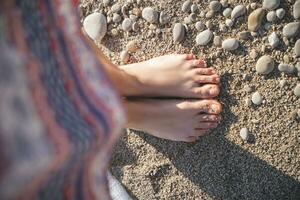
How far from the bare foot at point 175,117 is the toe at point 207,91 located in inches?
0.8

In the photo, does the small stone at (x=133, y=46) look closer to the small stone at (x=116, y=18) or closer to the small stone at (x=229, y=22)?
Answer: the small stone at (x=116, y=18)

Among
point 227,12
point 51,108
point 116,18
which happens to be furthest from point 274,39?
point 51,108

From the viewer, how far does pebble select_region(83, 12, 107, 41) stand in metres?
1.38

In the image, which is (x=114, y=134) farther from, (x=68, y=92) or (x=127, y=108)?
(x=127, y=108)

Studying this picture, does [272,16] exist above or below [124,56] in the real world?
above

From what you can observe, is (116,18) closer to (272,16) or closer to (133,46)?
(133,46)

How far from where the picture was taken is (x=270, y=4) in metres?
1.25

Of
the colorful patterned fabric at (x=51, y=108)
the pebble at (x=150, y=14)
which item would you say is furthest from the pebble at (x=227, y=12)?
the colorful patterned fabric at (x=51, y=108)

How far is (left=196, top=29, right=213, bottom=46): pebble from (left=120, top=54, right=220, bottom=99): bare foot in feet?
0.18

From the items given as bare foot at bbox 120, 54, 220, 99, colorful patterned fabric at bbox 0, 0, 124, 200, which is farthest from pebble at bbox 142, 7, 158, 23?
colorful patterned fabric at bbox 0, 0, 124, 200

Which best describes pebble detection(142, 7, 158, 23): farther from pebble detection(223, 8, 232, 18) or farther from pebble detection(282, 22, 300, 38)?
pebble detection(282, 22, 300, 38)

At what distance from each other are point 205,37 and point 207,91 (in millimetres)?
168

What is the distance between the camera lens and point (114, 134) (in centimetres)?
65

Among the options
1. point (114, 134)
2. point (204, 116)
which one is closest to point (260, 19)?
point (204, 116)
